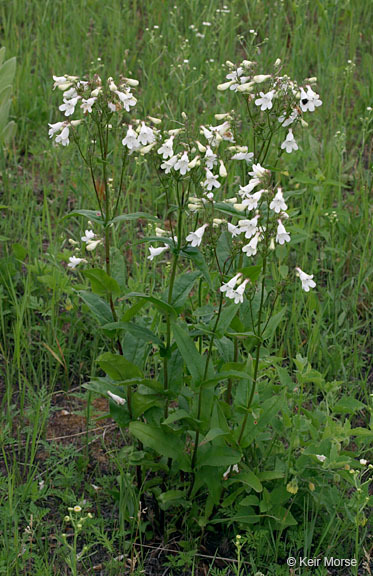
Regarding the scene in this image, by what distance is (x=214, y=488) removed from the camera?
2.53 metres

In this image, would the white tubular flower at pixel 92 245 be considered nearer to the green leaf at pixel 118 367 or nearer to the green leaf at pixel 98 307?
the green leaf at pixel 98 307

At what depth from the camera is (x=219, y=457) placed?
2.44m

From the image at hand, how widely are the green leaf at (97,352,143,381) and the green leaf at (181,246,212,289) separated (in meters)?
0.44

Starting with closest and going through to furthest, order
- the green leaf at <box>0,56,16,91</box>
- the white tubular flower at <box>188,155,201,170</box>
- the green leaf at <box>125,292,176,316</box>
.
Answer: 1. the white tubular flower at <box>188,155,201,170</box>
2. the green leaf at <box>125,292,176,316</box>
3. the green leaf at <box>0,56,16,91</box>

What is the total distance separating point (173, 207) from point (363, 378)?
5.36 feet

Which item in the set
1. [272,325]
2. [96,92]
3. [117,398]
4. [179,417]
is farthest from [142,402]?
[96,92]

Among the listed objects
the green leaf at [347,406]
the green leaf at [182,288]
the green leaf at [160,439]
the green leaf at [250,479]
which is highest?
the green leaf at [182,288]

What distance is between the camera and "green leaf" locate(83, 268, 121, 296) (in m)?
2.41

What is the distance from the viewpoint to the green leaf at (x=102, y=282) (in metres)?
2.41

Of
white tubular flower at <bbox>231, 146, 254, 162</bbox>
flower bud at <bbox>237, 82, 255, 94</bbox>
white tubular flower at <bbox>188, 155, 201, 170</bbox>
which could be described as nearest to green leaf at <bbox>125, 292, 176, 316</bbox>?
white tubular flower at <bbox>188, 155, 201, 170</bbox>

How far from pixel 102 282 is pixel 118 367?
32cm

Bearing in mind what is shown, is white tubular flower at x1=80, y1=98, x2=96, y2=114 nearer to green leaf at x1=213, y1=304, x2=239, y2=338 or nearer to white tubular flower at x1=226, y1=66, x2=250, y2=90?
white tubular flower at x1=226, y1=66, x2=250, y2=90

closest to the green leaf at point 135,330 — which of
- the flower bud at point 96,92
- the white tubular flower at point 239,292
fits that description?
the white tubular flower at point 239,292

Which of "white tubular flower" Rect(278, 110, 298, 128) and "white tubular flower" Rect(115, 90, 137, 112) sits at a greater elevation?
"white tubular flower" Rect(115, 90, 137, 112)
